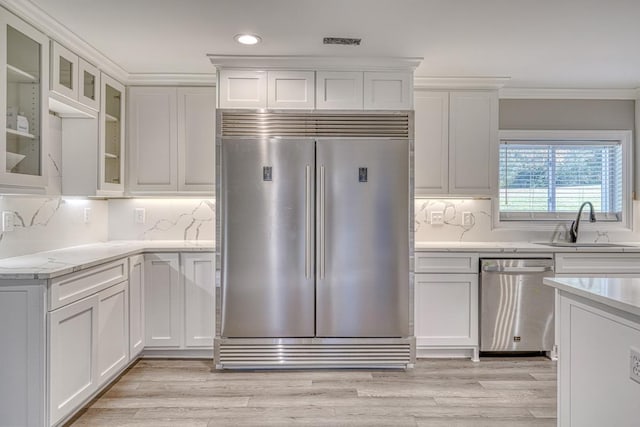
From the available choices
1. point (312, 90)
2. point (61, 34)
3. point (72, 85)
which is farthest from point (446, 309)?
point (61, 34)

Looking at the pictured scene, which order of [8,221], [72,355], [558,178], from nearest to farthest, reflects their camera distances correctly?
[72,355], [8,221], [558,178]

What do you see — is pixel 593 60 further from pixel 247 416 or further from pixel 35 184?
pixel 35 184

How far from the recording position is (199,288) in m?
3.28

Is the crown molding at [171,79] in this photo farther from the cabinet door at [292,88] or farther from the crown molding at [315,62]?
→ the cabinet door at [292,88]

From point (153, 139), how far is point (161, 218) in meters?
0.72

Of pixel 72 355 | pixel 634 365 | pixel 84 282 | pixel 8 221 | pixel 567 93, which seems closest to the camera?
pixel 634 365

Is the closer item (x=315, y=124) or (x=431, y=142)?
(x=315, y=124)

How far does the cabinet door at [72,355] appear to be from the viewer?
6.89ft

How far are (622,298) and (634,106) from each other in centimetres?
341

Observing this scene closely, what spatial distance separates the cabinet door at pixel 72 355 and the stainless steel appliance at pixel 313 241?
0.87 m

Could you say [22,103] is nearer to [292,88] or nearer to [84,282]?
[84,282]


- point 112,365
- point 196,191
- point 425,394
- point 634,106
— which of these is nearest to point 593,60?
point 634,106

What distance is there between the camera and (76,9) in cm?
234

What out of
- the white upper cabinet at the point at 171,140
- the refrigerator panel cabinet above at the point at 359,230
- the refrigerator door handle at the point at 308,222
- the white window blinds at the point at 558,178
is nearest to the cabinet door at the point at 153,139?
the white upper cabinet at the point at 171,140
